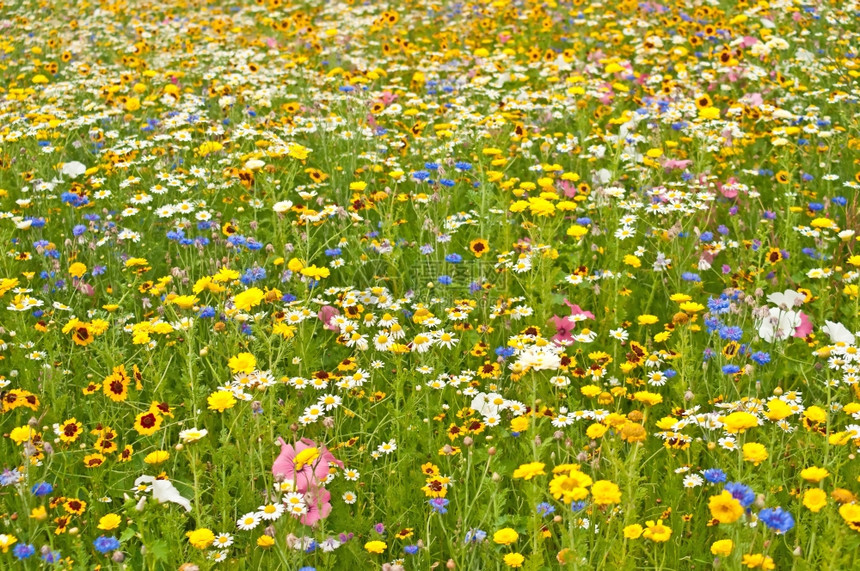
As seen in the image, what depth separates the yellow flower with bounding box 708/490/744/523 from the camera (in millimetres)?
1896

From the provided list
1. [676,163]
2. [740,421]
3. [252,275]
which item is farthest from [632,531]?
[676,163]

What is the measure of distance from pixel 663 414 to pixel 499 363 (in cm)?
62

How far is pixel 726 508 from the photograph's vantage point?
1.91 metres

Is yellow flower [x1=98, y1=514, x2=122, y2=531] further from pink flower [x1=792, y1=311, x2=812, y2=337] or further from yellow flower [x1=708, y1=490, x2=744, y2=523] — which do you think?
pink flower [x1=792, y1=311, x2=812, y2=337]

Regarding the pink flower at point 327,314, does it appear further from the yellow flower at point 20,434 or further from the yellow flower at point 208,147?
the yellow flower at point 208,147

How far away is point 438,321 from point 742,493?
1.50m

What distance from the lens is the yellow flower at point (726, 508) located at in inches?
74.7

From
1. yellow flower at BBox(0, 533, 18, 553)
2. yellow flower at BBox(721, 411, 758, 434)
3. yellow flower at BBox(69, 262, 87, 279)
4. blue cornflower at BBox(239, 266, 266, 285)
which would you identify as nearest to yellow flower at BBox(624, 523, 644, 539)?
yellow flower at BBox(721, 411, 758, 434)

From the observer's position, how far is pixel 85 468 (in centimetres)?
283

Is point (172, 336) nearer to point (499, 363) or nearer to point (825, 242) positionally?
point (499, 363)

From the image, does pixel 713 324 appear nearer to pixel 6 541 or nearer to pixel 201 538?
pixel 201 538

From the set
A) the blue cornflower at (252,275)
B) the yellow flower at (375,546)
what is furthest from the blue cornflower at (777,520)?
the blue cornflower at (252,275)

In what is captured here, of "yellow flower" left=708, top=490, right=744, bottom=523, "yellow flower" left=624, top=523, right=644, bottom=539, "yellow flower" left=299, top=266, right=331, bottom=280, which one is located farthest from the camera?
"yellow flower" left=299, top=266, right=331, bottom=280

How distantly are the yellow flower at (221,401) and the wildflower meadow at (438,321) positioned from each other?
0.5 inches
